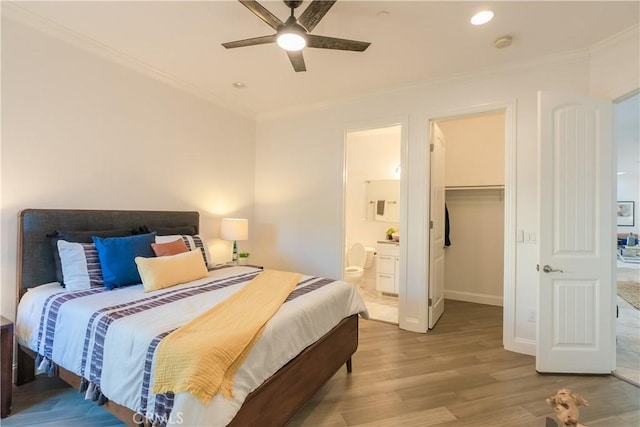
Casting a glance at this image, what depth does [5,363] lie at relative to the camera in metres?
1.78

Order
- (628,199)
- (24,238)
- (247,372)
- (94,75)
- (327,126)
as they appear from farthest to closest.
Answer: (628,199) < (327,126) < (94,75) < (24,238) < (247,372)

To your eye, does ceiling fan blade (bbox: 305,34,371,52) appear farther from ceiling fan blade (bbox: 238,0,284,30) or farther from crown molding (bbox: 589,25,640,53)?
crown molding (bbox: 589,25,640,53)

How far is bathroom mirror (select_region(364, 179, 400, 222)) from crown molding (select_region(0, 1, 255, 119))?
2.91 m

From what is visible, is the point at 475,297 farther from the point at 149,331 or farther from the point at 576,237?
the point at 149,331

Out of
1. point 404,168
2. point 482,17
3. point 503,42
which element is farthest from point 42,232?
point 503,42

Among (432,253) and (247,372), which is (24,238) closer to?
(247,372)

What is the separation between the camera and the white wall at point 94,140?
7.28 feet

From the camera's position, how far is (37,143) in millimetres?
2334

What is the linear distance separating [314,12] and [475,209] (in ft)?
12.4

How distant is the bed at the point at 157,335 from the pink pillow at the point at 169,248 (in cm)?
37

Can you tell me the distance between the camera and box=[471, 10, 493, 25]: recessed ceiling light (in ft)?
7.05

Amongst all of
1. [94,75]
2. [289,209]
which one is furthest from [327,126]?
[94,75]

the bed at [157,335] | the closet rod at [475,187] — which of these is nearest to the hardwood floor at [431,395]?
the bed at [157,335]

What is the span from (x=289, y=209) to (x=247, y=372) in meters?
2.98
